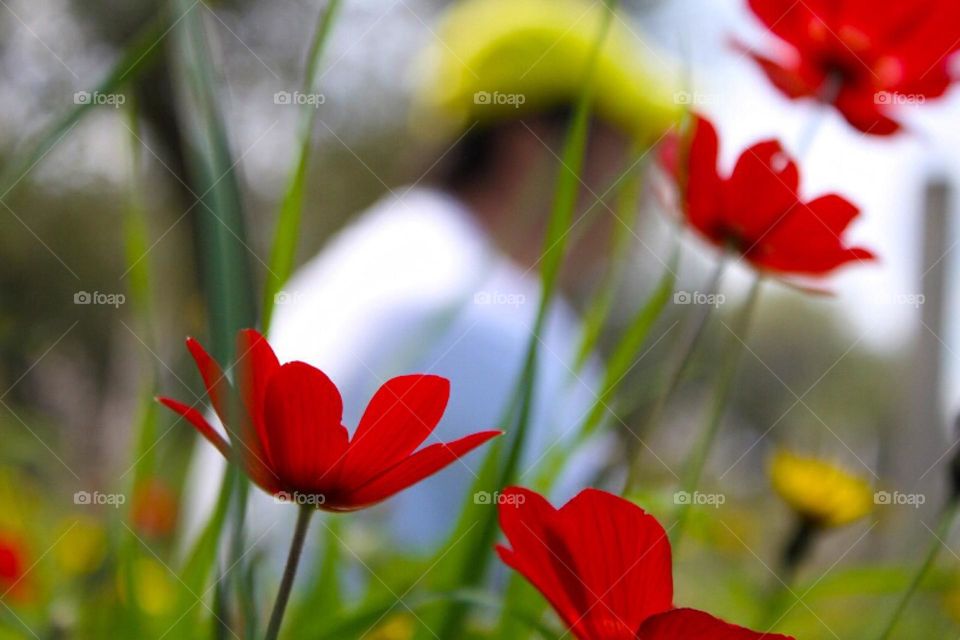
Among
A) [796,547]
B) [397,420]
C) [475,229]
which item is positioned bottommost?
[796,547]

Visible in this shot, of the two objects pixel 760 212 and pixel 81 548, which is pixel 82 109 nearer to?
pixel 760 212

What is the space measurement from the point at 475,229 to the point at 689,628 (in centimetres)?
83

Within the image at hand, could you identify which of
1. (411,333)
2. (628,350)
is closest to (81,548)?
(411,333)

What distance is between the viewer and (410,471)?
0.15 m

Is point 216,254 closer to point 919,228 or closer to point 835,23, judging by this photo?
point 835,23

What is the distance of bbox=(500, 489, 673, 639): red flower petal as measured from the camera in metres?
0.14

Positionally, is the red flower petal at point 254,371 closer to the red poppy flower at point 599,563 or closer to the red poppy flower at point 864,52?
the red poppy flower at point 599,563

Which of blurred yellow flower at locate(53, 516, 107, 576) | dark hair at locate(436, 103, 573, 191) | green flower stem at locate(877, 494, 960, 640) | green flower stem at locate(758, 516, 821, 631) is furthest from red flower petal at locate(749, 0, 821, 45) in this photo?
dark hair at locate(436, 103, 573, 191)

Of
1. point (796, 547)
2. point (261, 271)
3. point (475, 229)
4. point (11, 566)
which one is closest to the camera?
point (11, 566)

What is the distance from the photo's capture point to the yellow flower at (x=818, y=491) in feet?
1.84

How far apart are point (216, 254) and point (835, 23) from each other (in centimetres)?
19

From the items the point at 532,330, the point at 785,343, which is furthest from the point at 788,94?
the point at 785,343

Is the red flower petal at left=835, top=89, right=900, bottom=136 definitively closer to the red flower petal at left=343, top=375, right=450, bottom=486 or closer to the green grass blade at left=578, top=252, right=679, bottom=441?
the green grass blade at left=578, top=252, right=679, bottom=441

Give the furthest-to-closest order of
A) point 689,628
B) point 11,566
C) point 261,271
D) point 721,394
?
point 261,271 → point 11,566 → point 721,394 → point 689,628
